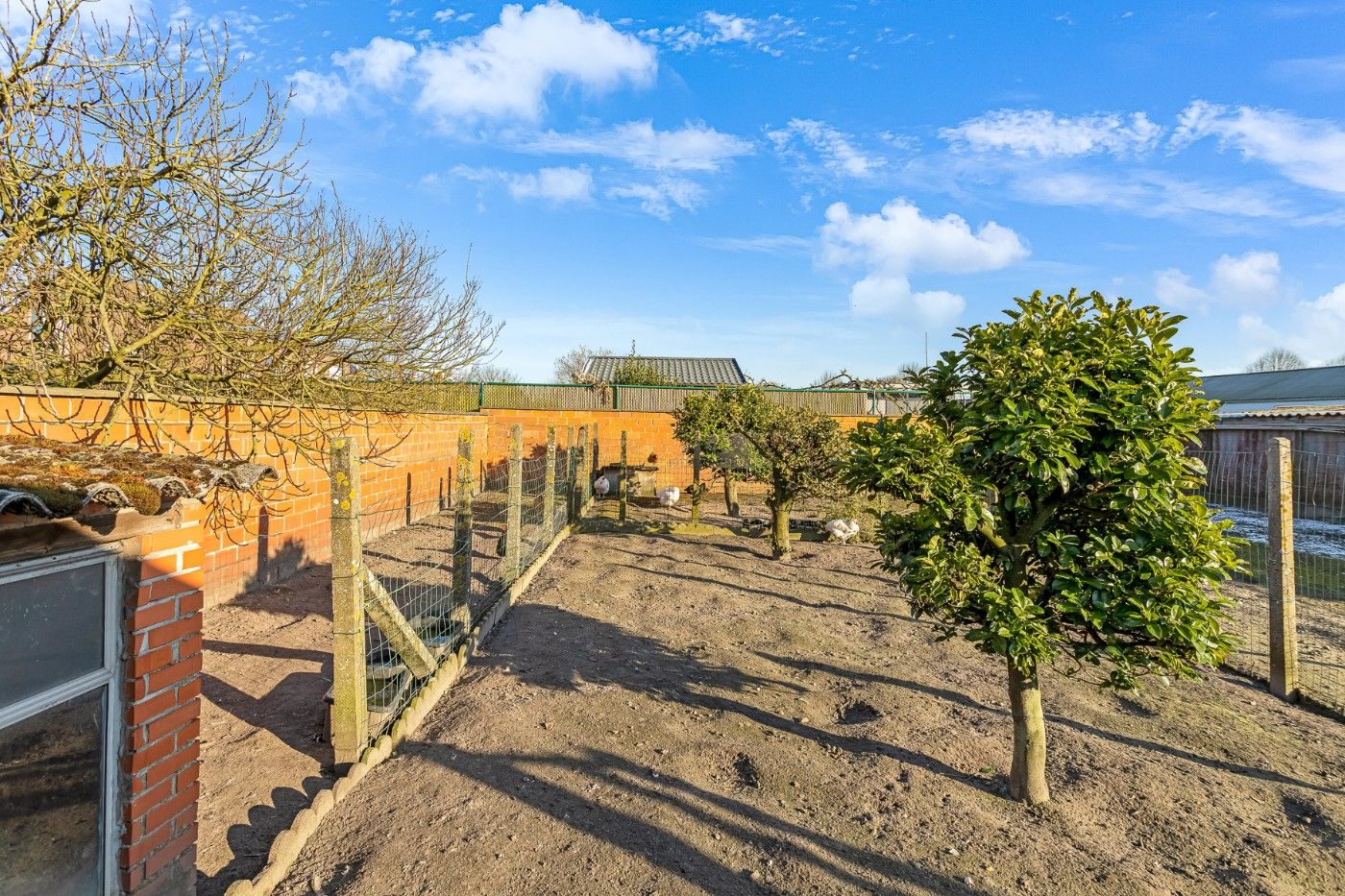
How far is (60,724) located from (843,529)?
929 centimetres

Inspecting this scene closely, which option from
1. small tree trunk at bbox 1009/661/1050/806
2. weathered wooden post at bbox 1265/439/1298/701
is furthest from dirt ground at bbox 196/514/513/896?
weathered wooden post at bbox 1265/439/1298/701

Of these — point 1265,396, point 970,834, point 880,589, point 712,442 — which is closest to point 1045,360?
point 970,834

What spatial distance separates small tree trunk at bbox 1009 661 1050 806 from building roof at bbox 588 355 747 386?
89.5 feet

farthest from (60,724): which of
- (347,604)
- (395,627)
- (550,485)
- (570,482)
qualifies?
(570,482)

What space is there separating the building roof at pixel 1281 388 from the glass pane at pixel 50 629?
25465mm

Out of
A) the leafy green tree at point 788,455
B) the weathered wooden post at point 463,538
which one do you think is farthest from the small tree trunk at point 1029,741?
the leafy green tree at point 788,455

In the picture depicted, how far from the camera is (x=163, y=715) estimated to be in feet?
7.50

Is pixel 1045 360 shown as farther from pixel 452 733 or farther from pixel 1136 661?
pixel 452 733

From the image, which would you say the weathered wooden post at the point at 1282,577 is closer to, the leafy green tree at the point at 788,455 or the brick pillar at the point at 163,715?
the leafy green tree at the point at 788,455

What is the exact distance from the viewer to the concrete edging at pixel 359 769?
2.52 metres

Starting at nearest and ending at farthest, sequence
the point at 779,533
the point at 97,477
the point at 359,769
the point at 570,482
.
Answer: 1. the point at 97,477
2. the point at 359,769
3. the point at 779,533
4. the point at 570,482

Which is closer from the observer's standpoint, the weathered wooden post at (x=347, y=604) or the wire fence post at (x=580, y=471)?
the weathered wooden post at (x=347, y=604)

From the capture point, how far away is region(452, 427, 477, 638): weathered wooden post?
5.14m

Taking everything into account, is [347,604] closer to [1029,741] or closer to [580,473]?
[1029,741]
